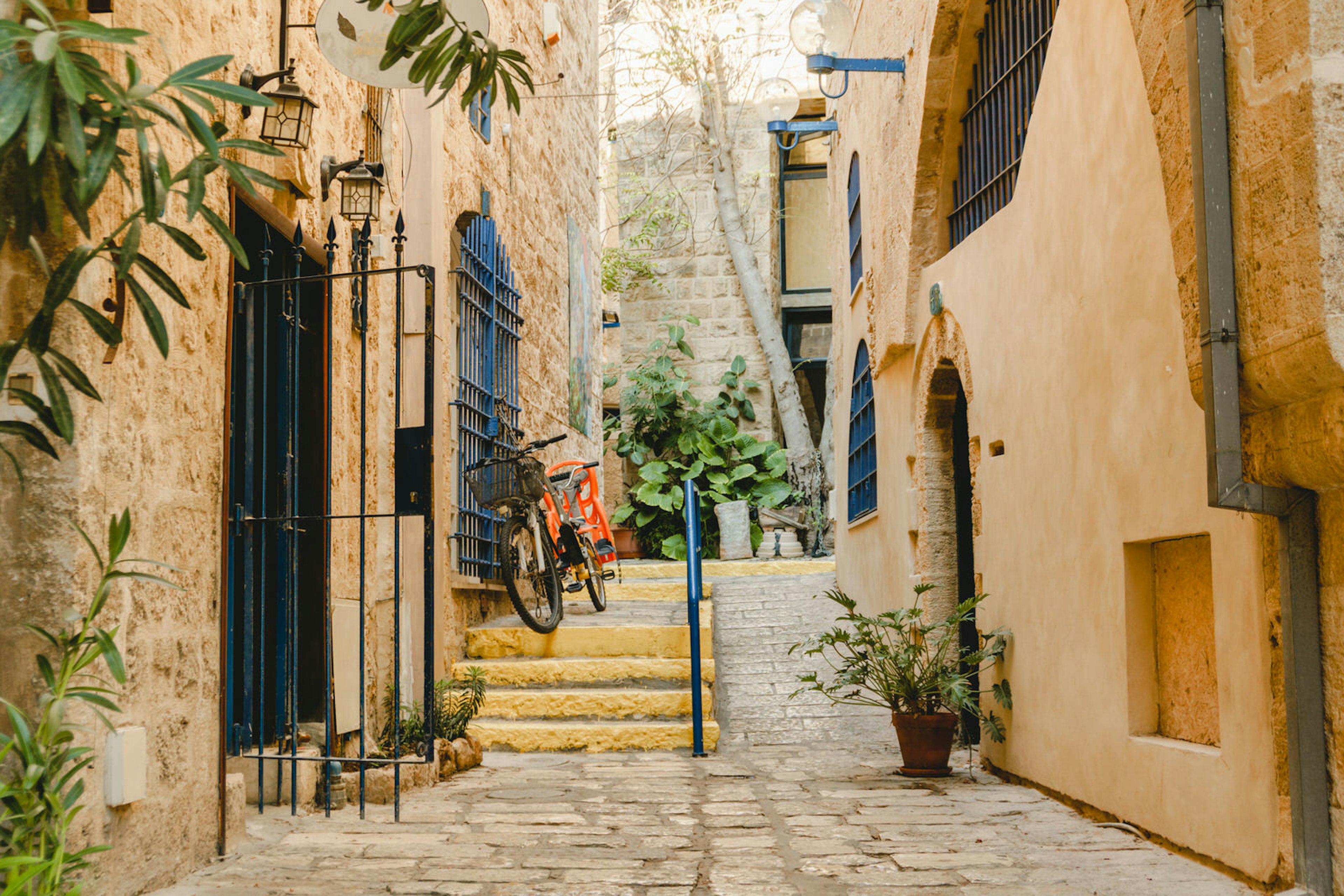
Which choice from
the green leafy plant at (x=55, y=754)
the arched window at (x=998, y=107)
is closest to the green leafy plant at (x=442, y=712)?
the green leafy plant at (x=55, y=754)

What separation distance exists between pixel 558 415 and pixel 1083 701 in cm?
633

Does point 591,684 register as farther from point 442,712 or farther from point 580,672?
point 442,712

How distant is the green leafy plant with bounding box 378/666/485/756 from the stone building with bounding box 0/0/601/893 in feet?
0.40

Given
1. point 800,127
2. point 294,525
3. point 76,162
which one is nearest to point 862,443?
point 800,127

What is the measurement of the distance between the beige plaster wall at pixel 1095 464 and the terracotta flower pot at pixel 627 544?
8462 millimetres

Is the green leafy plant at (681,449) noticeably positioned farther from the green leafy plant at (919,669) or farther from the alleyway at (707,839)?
the green leafy plant at (919,669)

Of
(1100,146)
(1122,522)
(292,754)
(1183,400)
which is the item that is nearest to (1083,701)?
(1122,522)

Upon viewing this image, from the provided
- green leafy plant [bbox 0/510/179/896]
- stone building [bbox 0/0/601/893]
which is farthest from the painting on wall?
green leafy plant [bbox 0/510/179/896]

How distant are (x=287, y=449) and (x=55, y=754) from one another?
237 cm

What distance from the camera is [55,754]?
111 inches

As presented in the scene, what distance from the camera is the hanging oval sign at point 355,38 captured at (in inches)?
164

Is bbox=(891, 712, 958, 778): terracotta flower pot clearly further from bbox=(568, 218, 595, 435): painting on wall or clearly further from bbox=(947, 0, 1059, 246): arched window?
bbox=(568, 218, 595, 435): painting on wall

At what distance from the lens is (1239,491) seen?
3.17m

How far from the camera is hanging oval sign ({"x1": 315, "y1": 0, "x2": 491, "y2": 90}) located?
13.6 ft
